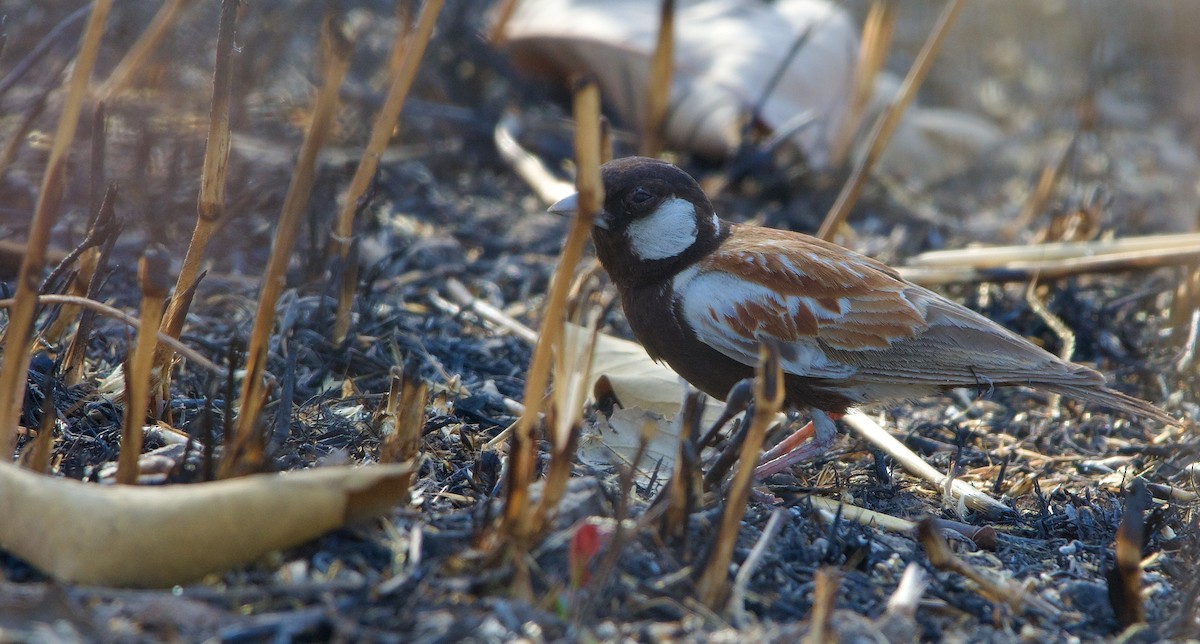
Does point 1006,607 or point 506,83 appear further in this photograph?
point 506,83

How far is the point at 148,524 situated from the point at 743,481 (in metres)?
1.24

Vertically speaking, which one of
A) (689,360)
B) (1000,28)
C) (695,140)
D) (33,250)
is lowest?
(689,360)

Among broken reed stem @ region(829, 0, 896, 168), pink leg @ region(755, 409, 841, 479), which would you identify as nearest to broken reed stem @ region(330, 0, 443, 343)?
pink leg @ region(755, 409, 841, 479)

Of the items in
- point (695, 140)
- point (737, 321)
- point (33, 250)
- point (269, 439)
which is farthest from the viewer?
point (695, 140)

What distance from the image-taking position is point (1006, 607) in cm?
270

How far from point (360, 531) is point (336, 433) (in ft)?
2.61

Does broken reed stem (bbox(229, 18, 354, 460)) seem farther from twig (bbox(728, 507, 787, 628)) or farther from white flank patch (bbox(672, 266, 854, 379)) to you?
white flank patch (bbox(672, 266, 854, 379))

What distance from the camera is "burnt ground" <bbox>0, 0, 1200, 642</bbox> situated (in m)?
2.42

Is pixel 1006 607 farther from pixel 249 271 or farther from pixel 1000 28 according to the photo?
pixel 1000 28

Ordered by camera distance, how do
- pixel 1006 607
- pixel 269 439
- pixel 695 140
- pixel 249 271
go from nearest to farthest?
1. pixel 1006 607
2. pixel 269 439
3. pixel 249 271
4. pixel 695 140

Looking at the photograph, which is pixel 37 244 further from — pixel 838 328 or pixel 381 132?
pixel 838 328

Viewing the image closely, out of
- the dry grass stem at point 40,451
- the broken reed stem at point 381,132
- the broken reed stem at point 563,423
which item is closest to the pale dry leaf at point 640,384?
the broken reed stem at point 381,132

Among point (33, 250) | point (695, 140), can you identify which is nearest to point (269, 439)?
point (33, 250)

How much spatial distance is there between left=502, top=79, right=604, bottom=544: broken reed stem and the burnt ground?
0.11 meters
